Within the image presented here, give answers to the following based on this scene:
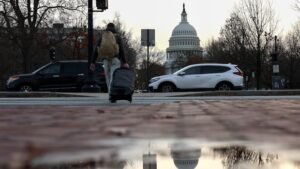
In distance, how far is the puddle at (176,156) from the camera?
294 centimetres

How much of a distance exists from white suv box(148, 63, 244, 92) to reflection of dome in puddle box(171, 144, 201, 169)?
20.7m

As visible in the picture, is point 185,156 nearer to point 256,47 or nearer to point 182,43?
point 256,47

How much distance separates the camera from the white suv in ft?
78.6

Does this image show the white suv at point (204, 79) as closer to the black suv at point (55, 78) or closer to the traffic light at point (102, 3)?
the black suv at point (55, 78)

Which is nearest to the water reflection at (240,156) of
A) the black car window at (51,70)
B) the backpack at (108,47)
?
the backpack at (108,47)

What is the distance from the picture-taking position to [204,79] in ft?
79.2

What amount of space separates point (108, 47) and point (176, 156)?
7.53m

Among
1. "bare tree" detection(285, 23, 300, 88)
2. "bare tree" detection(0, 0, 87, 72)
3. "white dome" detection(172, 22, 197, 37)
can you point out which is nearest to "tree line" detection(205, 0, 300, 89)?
"bare tree" detection(285, 23, 300, 88)

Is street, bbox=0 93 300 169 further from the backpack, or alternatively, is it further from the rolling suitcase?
the backpack

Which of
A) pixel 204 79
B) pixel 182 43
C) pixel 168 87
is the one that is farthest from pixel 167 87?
pixel 182 43

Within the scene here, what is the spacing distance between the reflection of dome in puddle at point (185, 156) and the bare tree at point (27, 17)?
37065mm

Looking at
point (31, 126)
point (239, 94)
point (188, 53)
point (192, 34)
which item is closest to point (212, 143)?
point (31, 126)

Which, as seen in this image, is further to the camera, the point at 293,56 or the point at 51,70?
the point at 293,56

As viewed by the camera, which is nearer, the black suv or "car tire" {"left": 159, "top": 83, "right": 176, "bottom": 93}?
the black suv
